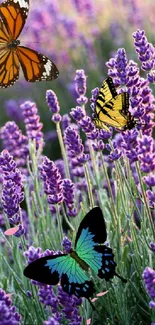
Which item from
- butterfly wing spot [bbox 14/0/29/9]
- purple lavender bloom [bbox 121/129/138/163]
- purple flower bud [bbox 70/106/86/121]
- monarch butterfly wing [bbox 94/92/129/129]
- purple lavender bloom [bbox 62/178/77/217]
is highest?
butterfly wing spot [bbox 14/0/29/9]

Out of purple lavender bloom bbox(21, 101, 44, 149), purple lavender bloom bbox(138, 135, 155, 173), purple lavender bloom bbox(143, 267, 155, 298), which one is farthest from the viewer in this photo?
purple lavender bloom bbox(21, 101, 44, 149)

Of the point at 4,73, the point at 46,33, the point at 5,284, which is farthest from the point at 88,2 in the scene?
the point at 5,284

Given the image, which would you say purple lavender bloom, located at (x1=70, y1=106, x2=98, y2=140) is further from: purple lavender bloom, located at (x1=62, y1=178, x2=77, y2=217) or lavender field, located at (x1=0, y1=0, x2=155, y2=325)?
purple lavender bloom, located at (x1=62, y1=178, x2=77, y2=217)

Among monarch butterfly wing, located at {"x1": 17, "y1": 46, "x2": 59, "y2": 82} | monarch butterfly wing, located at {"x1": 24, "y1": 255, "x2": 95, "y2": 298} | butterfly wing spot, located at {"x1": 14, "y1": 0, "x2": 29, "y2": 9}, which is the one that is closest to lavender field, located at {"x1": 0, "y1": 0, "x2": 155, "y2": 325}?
monarch butterfly wing, located at {"x1": 24, "y1": 255, "x2": 95, "y2": 298}

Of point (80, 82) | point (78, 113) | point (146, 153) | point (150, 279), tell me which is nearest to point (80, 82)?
point (80, 82)

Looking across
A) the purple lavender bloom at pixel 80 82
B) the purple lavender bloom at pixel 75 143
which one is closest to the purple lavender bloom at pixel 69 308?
the purple lavender bloom at pixel 75 143

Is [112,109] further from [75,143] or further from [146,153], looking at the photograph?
[146,153]

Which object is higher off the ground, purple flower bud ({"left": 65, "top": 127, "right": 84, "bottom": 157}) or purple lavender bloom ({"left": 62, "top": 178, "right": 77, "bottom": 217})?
purple flower bud ({"left": 65, "top": 127, "right": 84, "bottom": 157})
